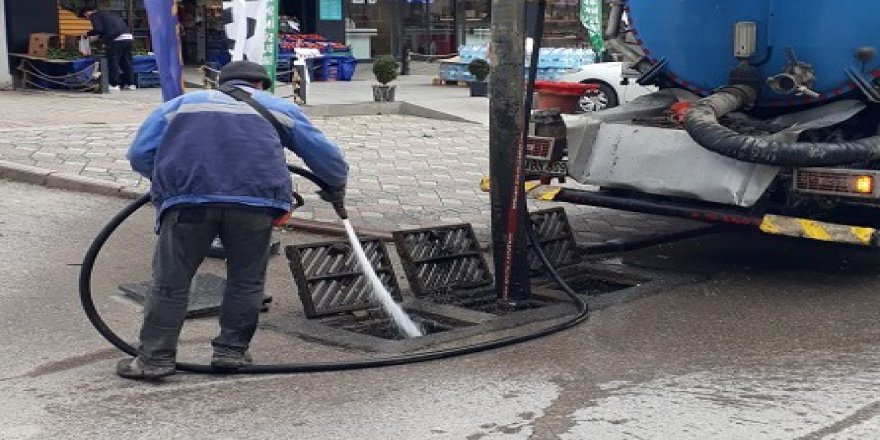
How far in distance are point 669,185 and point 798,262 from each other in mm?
1529

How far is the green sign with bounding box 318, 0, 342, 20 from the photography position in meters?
24.3

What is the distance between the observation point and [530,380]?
5.65 metres

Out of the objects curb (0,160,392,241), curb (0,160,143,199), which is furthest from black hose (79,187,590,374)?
curb (0,160,143,199)

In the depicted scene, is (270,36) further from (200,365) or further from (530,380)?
(530,380)

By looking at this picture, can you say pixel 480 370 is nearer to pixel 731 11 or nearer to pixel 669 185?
pixel 669 185

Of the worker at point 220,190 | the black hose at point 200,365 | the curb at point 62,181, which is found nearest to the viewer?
the worker at point 220,190

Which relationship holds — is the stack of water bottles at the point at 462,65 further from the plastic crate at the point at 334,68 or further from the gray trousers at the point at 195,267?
the gray trousers at the point at 195,267

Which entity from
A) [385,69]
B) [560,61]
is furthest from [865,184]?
[560,61]

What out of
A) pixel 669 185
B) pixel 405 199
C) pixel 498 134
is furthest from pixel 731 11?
pixel 405 199

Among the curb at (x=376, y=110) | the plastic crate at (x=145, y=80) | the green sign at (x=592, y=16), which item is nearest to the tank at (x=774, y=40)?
the green sign at (x=592, y=16)

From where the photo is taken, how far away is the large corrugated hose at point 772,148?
6969 mm

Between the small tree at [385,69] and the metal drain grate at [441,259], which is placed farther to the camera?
the small tree at [385,69]

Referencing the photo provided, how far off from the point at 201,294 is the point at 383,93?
11959 mm

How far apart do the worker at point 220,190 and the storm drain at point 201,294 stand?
111cm
